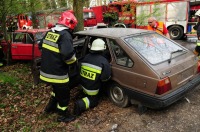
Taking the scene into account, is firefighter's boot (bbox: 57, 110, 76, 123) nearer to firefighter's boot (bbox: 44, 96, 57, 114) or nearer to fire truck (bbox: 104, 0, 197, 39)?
firefighter's boot (bbox: 44, 96, 57, 114)

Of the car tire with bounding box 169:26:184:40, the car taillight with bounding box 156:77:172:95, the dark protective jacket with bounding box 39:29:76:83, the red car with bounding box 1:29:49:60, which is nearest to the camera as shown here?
the car taillight with bounding box 156:77:172:95

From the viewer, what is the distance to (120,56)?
3.64 metres

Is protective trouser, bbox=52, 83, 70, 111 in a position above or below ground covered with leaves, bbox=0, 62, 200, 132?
above

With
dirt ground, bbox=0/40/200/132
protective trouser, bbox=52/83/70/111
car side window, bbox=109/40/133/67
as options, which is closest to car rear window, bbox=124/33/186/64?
car side window, bbox=109/40/133/67

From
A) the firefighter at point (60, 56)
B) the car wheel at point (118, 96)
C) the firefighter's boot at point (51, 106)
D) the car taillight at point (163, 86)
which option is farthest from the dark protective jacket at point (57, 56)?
the car taillight at point (163, 86)

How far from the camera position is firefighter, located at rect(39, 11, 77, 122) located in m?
3.19

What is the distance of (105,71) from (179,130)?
57.9 inches

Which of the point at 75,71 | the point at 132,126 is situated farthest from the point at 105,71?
the point at 132,126

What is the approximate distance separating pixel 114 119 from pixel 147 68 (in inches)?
40.6

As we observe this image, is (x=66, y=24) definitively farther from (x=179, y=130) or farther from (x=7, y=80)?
(x=7, y=80)

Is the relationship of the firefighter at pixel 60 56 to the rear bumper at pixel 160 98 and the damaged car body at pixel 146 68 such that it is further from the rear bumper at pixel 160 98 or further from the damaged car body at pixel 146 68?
the rear bumper at pixel 160 98

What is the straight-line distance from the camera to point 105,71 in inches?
141

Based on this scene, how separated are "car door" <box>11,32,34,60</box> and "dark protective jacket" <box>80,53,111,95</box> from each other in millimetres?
4215

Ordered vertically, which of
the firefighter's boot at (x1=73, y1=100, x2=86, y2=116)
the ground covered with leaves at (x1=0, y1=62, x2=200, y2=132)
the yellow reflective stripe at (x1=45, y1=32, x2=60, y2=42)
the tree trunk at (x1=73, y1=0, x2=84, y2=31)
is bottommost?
the ground covered with leaves at (x1=0, y1=62, x2=200, y2=132)
